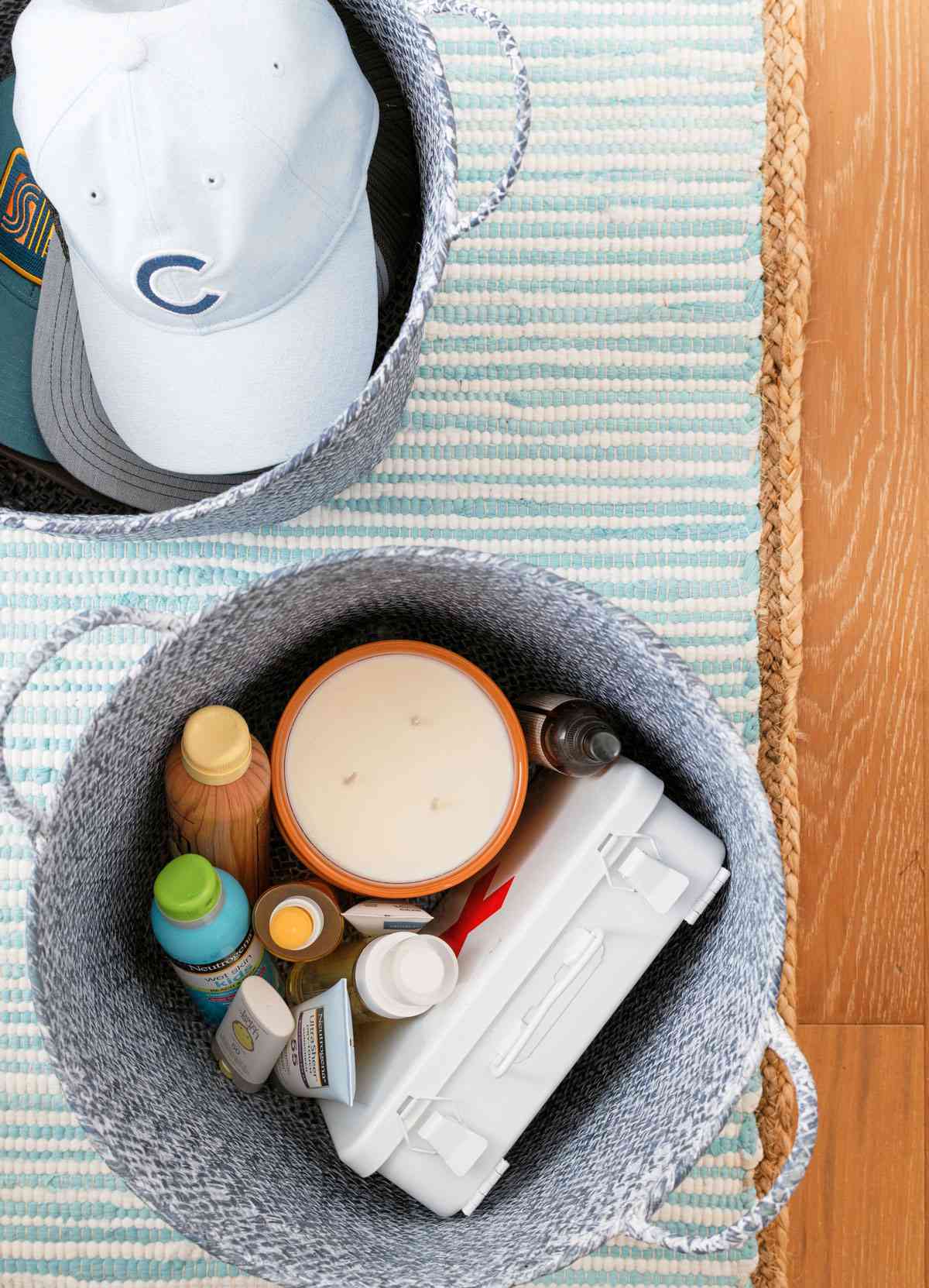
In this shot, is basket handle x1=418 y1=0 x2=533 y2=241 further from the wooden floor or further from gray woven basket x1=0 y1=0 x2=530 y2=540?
the wooden floor

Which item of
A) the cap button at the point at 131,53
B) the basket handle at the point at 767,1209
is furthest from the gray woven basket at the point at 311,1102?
the cap button at the point at 131,53

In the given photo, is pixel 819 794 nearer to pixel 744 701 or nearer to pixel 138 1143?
pixel 744 701

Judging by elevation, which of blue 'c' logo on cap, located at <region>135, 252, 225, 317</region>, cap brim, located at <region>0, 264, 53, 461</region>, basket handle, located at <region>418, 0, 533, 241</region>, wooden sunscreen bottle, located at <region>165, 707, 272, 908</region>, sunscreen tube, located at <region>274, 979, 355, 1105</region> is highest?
basket handle, located at <region>418, 0, 533, 241</region>

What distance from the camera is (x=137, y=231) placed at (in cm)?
44

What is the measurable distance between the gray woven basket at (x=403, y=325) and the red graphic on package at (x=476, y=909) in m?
0.23

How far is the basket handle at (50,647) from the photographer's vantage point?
1.36 ft

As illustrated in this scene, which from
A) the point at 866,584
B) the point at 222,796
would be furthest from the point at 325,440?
the point at 866,584

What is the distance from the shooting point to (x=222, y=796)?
0.52 m

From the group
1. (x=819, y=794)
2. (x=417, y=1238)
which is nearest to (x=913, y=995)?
(x=819, y=794)

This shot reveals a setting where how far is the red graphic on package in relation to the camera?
550mm

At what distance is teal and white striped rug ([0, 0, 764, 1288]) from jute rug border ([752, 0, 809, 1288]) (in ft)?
0.05

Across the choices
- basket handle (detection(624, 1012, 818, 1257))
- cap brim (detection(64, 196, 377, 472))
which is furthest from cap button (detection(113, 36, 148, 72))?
basket handle (detection(624, 1012, 818, 1257))

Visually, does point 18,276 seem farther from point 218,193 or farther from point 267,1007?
point 267,1007

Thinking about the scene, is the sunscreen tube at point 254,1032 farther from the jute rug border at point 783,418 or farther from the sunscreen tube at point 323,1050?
the jute rug border at point 783,418
